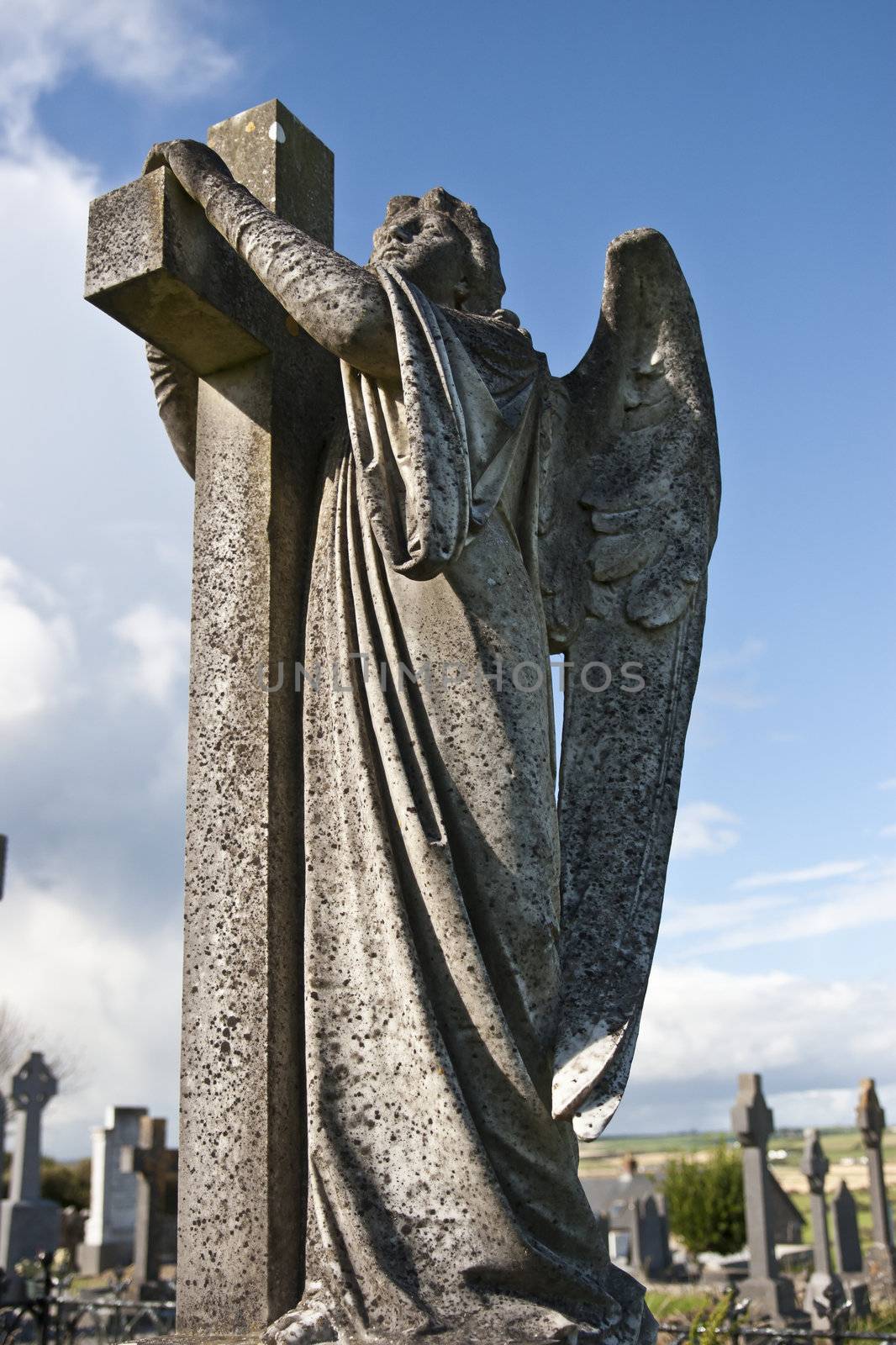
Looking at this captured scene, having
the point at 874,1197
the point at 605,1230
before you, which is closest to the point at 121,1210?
the point at 874,1197

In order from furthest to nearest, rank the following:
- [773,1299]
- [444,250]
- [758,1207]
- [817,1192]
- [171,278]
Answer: [817,1192] → [758,1207] → [773,1299] → [444,250] → [171,278]

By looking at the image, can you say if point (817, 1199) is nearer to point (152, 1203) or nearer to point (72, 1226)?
point (152, 1203)

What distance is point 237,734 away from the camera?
11.3ft

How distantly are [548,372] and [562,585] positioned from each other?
65 centimetres

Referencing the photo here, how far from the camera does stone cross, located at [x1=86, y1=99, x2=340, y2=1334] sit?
122 inches

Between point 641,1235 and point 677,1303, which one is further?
point 641,1235

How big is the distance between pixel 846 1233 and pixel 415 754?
1884cm

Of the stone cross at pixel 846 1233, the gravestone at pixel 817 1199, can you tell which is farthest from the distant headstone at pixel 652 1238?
the gravestone at pixel 817 1199

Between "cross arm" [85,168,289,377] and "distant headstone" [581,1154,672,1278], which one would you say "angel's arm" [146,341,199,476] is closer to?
"cross arm" [85,168,289,377]

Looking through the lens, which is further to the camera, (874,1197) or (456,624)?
(874,1197)

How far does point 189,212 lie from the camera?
12.0 ft

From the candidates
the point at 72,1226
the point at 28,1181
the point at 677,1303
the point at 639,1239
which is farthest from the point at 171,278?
the point at 72,1226

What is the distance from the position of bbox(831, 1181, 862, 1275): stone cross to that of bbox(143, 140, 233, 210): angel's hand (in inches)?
744

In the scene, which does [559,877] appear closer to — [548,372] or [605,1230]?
[605,1230]
